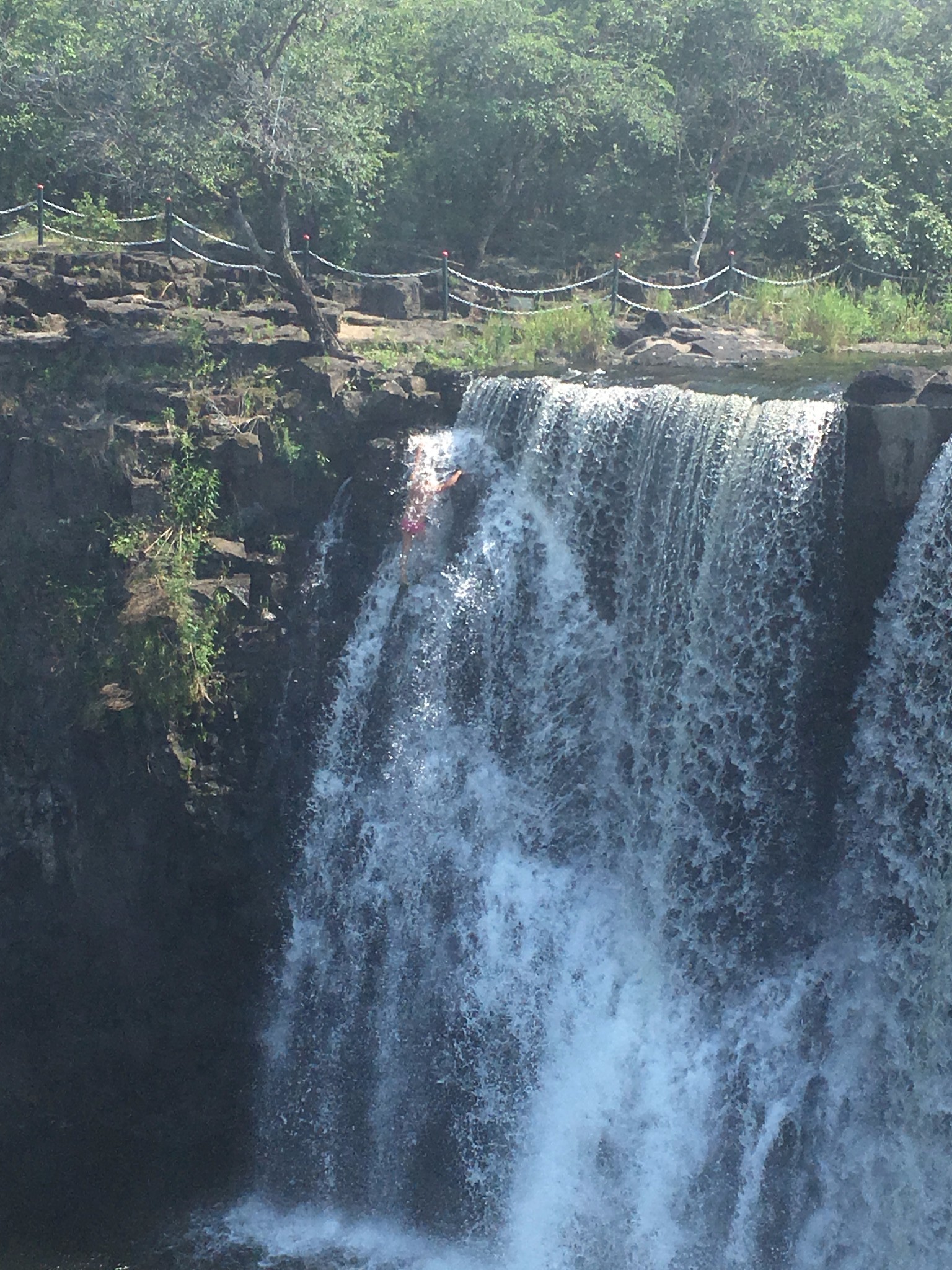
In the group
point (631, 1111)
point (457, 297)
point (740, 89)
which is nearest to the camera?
point (631, 1111)

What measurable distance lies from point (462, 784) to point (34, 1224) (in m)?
5.83

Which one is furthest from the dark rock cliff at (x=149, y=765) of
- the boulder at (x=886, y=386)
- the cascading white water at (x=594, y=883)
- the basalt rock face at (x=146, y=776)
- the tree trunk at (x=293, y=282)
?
the boulder at (x=886, y=386)

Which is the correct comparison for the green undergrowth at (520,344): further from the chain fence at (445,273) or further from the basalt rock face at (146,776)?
the basalt rock face at (146,776)

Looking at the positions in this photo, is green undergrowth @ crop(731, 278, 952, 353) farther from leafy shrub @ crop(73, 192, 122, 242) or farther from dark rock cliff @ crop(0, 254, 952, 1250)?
leafy shrub @ crop(73, 192, 122, 242)

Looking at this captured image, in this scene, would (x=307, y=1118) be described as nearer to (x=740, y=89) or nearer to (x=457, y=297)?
(x=457, y=297)

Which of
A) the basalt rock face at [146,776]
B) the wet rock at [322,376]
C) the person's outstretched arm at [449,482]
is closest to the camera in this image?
the basalt rock face at [146,776]

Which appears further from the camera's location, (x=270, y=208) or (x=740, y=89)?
(x=740, y=89)

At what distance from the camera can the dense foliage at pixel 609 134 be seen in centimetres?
1977

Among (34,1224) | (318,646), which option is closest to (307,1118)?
(34,1224)

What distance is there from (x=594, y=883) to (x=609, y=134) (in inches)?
506

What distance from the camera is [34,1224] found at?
13000 millimetres

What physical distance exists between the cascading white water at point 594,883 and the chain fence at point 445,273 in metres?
5.36

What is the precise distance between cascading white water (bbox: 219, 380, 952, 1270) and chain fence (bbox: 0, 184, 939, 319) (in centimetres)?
536

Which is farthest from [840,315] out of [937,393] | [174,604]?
[174,604]
